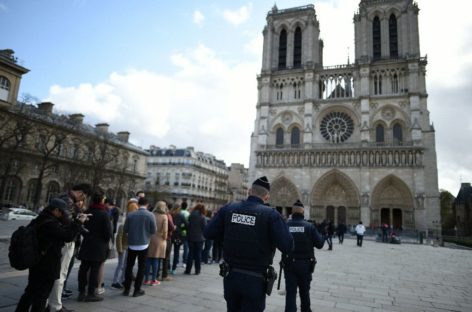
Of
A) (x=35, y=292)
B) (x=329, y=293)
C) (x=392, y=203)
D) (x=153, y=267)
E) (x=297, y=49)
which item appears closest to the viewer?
(x=35, y=292)

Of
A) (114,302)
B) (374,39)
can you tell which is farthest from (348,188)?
(114,302)

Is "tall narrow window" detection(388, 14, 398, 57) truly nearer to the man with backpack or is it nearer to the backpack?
the man with backpack

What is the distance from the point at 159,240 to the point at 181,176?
4148cm

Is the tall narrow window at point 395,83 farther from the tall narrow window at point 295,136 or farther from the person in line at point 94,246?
the person in line at point 94,246

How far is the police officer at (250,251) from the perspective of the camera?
274 cm

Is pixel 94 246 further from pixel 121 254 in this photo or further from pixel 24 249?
pixel 24 249

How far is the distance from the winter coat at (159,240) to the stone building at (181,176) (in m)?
37.0

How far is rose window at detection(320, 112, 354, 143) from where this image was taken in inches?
1335

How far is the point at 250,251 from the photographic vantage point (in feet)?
9.16

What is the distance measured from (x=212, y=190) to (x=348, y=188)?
88.3 ft

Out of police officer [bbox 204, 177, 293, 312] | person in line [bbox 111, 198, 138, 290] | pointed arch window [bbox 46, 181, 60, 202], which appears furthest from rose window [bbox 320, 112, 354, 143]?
police officer [bbox 204, 177, 293, 312]

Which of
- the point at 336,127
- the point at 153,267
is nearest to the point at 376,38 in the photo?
the point at 336,127

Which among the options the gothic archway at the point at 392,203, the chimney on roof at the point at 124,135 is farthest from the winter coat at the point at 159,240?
the chimney on roof at the point at 124,135

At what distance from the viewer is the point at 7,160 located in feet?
68.9
